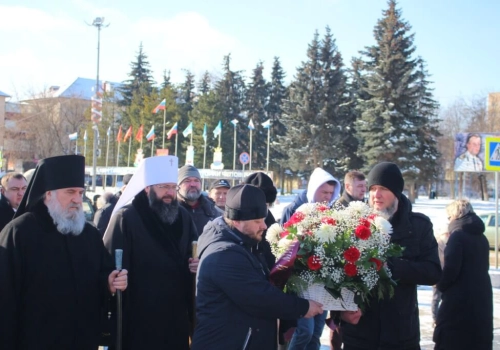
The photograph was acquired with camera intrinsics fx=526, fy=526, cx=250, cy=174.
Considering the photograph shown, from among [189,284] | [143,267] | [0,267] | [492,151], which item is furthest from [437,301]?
[492,151]

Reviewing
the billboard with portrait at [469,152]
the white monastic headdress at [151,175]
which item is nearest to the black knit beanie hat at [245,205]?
the white monastic headdress at [151,175]

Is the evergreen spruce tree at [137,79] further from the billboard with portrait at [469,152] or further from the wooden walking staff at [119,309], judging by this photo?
the wooden walking staff at [119,309]

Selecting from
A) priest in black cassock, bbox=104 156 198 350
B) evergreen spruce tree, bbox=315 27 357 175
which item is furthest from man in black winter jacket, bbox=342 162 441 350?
evergreen spruce tree, bbox=315 27 357 175

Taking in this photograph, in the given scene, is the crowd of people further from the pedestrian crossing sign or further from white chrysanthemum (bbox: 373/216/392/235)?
the pedestrian crossing sign

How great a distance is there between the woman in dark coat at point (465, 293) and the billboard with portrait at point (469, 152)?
679 inches

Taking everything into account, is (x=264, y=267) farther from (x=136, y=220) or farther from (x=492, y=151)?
(x=492, y=151)

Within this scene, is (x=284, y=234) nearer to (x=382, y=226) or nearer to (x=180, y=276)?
(x=382, y=226)

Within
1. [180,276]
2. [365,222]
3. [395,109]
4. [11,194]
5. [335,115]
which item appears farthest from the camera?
[335,115]

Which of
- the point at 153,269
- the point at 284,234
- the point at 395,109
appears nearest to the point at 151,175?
the point at 153,269

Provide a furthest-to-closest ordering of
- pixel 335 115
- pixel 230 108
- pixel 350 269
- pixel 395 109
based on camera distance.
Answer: pixel 230 108 → pixel 335 115 → pixel 395 109 → pixel 350 269

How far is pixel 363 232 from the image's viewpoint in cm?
342

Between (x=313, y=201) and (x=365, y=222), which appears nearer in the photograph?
(x=365, y=222)

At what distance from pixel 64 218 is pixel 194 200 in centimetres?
276

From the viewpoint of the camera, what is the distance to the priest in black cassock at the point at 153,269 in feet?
14.3
